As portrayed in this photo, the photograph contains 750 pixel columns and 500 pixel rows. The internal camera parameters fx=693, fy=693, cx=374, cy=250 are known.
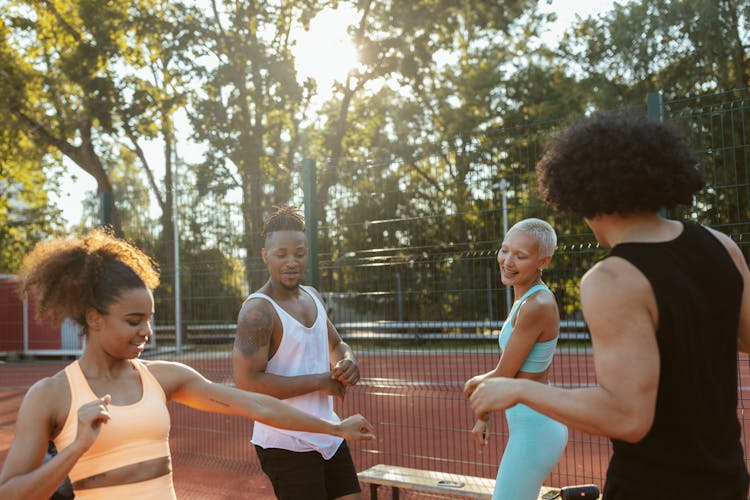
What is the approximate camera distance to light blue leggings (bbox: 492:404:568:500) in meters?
2.98

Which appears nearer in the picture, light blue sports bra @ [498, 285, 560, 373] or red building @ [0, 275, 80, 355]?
light blue sports bra @ [498, 285, 560, 373]

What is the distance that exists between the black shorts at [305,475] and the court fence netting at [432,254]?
7.03ft

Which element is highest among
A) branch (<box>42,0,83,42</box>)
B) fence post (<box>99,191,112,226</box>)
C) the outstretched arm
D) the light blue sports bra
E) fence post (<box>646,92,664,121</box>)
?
branch (<box>42,0,83,42</box>)

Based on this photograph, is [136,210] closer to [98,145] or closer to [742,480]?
[742,480]

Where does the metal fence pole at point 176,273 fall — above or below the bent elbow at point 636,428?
above

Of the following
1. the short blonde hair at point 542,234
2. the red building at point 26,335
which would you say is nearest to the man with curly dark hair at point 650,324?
the short blonde hair at point 542,234

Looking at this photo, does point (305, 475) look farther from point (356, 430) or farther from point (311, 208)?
point (311, 208)

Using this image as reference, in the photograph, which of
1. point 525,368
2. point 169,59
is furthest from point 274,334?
point 169,59

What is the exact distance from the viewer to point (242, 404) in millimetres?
2707

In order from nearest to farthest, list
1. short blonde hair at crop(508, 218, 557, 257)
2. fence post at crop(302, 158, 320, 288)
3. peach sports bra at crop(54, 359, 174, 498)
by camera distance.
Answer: peach sports bra at crop(54, 359, 174, 498) → short blonde hair at crop(508, 218, 557, 257) → fence post at crop(302, 158, 320, 288)

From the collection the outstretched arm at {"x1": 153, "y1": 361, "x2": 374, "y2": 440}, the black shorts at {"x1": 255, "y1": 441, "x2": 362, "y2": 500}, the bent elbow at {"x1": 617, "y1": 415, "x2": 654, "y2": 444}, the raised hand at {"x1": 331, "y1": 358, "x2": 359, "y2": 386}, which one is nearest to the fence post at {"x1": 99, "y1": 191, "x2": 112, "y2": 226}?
the black shorts at {"x1": 255, "y1": 441, "x2": 362, "y2": 500}

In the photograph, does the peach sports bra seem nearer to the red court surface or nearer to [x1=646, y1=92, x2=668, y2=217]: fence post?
the red court surface

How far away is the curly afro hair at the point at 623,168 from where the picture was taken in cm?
199

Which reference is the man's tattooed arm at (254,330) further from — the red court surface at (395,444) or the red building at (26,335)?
the red building at (26,335)
